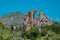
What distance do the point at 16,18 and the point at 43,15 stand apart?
24.0 feet

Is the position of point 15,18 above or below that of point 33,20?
above

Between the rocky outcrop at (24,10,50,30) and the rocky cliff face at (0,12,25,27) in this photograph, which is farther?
the rocky cliff face at (0,12,25,27)

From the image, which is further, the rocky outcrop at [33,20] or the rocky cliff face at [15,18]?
the rocky cliff face at [15,18]

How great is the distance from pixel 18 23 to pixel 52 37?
1537 inches

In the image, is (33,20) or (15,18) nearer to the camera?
(33,20)

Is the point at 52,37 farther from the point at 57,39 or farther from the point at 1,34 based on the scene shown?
the point at 1,34

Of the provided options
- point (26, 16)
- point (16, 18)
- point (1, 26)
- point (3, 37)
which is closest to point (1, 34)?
point (3, 37)

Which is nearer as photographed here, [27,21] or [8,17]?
[27,21]

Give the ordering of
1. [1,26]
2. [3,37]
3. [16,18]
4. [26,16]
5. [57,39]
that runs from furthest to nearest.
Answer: [16,18]
[26,16]
[57,39]
[1,26]
[3,37]

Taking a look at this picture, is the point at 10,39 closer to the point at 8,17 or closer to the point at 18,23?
the point at 18,23

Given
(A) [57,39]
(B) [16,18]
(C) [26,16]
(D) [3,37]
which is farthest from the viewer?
(B) [16,18]

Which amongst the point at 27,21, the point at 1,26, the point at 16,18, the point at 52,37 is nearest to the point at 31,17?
the point at 27,21

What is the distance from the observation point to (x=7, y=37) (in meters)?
17.9

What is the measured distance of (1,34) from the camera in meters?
17.9
